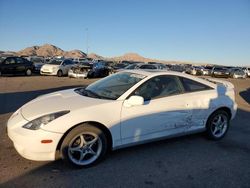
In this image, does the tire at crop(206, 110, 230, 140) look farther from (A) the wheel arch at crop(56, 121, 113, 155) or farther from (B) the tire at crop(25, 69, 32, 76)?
(B) the tire at crop(25, 69, 32, 76)

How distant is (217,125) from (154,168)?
2.22 metres

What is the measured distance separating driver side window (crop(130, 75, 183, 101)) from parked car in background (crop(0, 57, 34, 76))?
2024 centimetres

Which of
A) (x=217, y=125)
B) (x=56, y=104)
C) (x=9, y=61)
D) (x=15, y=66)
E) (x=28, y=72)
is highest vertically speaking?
(x=9, y=61)

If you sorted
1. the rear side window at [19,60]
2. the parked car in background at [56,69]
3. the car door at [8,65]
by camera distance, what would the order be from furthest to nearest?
the parked car in background at [56,69] < the rear side window at [19,60] < the car door at [8,65]

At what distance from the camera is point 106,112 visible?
13.8ft

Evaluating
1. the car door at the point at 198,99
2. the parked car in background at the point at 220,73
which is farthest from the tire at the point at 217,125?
the parked car in background at the point at 220,73

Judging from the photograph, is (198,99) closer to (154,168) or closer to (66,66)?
(154,168)

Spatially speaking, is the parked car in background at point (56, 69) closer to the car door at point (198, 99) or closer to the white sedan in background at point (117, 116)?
the white sedan in background at point (117, 116)

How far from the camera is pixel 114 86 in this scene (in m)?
5.07

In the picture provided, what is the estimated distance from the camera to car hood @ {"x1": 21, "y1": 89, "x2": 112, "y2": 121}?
4.09m

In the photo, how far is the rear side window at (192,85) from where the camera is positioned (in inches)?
207

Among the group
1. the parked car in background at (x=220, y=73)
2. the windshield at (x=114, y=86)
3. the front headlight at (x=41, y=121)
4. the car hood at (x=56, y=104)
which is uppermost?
the windshield at (x=114, y=86)

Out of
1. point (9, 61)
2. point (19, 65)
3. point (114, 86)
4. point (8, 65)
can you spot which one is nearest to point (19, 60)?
point (19, 65)

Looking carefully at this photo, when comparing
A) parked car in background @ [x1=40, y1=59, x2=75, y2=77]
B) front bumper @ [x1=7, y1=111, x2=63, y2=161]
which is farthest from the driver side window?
parked car in background @ [x1=40, y1=59, x2=75, y2=77]
